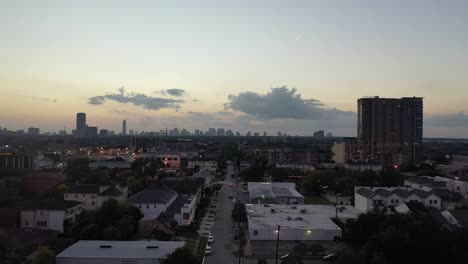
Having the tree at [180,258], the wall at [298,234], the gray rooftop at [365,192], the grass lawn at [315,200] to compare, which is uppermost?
the gray rooftop at [365,192]

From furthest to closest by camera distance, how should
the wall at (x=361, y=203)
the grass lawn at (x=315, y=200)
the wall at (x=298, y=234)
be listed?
the grass lawn at (x=315, y=200) → the wall at (x=361, y=203) → the wall at (x=298, y=234)

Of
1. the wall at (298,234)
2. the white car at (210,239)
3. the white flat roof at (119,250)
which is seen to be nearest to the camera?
the white flat roof at (119,250)

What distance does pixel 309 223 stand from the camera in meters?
13.1

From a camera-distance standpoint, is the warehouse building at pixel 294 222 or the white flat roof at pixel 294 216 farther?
the white flat roof at pixel 294 216

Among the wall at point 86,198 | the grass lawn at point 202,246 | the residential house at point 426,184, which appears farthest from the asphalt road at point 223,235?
the residential house at point 426,184

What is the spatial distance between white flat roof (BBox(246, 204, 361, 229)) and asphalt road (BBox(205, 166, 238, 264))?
0.87 metres

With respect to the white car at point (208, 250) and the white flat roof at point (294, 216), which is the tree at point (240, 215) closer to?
the white flat roof at point (294, 216)

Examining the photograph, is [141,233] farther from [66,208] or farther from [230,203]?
[230,203]

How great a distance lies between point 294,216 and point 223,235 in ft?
9.75

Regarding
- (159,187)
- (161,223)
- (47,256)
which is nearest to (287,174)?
(159,187)

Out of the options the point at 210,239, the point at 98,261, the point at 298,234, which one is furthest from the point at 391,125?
the point at 98,261

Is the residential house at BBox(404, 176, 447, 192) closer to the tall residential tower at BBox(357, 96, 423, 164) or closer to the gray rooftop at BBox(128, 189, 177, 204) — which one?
the gray rooftop at BBox(128, 189, 177, 204)

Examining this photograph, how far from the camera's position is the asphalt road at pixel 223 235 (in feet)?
33.6

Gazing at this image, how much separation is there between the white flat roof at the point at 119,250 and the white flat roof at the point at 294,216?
392 centimetres
